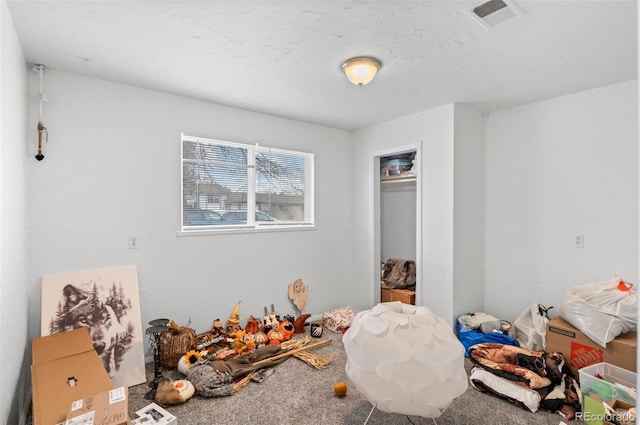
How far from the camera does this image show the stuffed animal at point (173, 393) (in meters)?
2.17

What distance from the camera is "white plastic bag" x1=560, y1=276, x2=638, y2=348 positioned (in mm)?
2254

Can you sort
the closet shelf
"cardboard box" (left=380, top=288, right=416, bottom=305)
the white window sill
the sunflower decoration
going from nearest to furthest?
1. the sunflower decoration
2. the white window sill
3. "cardboard box" (left=380, top=288, right=416, bottom=305)
4. the closet shelf

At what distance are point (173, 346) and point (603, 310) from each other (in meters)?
3.35

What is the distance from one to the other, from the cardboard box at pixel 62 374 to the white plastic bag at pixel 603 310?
332 centimetres

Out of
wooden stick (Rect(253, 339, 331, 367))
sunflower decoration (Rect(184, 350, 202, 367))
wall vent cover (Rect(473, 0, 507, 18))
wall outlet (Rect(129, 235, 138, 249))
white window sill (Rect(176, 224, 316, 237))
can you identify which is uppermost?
wall vent cover (Rect(473, 0, 507, 18))

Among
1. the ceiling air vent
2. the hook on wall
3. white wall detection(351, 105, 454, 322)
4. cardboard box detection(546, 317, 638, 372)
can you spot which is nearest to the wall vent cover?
the ceiling air vent

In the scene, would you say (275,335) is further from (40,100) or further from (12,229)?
(40,100)

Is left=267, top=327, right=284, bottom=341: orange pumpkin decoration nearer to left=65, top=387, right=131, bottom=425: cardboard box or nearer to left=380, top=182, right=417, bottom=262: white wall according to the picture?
left=65, top=387, right=131, bottom=425: cardboard box

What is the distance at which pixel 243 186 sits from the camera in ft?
11.4

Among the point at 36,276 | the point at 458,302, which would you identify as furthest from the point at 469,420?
the point at 36,276

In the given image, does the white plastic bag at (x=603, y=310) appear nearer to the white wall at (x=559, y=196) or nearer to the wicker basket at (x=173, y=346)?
the white wall at (x=559, y=196)

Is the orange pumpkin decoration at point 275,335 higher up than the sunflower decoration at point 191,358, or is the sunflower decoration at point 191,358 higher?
the sunflower decoration at point 191,358

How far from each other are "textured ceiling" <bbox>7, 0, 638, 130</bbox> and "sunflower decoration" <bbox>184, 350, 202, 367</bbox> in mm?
2231

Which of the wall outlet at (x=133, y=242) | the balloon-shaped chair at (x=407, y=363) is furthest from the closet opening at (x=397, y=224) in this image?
the wall outlet at (x=133, y=242)
